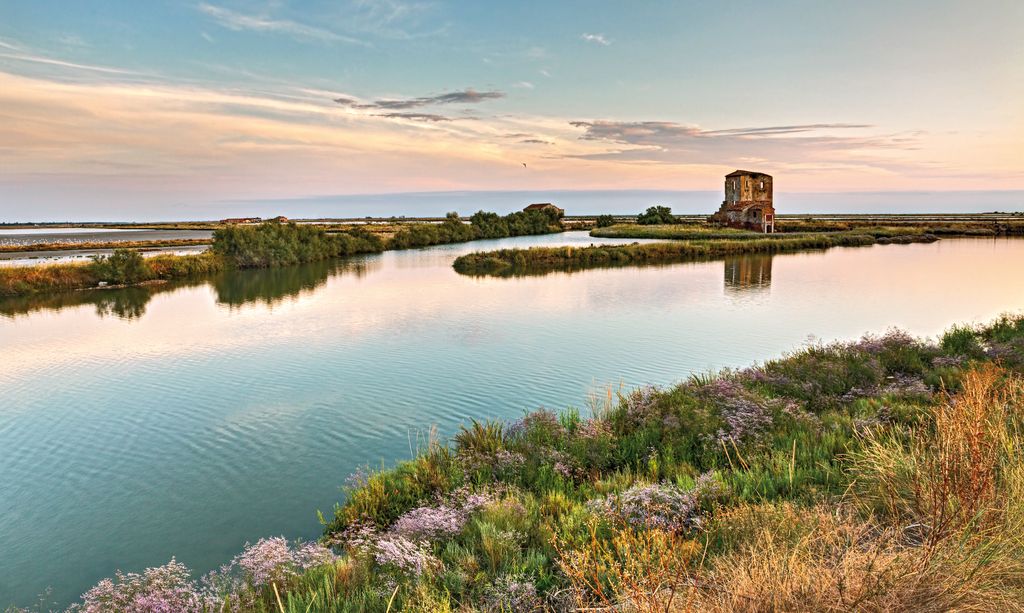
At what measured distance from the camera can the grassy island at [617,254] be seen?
4600 cm

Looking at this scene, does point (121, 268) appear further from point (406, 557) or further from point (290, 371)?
point (406, 557)

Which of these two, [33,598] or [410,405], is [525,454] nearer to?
[410,405]

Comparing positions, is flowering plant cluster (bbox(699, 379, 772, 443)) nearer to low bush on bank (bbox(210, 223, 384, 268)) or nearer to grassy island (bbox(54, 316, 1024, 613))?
grassy island (bbox(54, 316, 1024, 613))

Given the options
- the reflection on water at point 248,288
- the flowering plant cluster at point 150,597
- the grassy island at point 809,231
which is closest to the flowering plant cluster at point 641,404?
the flowering plant cluster at point 150,597

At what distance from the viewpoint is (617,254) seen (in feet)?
169

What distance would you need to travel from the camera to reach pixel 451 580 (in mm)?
5301

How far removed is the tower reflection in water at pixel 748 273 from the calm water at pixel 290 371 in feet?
1.46

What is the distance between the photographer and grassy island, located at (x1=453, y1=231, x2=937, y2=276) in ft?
151

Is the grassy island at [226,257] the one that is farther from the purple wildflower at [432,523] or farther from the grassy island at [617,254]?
the purple wildflower at [432,523]

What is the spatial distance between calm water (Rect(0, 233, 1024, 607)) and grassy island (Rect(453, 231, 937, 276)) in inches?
329

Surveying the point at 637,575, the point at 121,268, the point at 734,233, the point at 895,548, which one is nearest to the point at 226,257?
the point at 121,268

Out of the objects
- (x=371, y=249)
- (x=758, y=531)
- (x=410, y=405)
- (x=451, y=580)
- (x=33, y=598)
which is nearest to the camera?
(x=758, y=531)

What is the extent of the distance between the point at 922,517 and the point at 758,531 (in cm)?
148

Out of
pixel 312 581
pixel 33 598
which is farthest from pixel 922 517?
pixel 33 598
